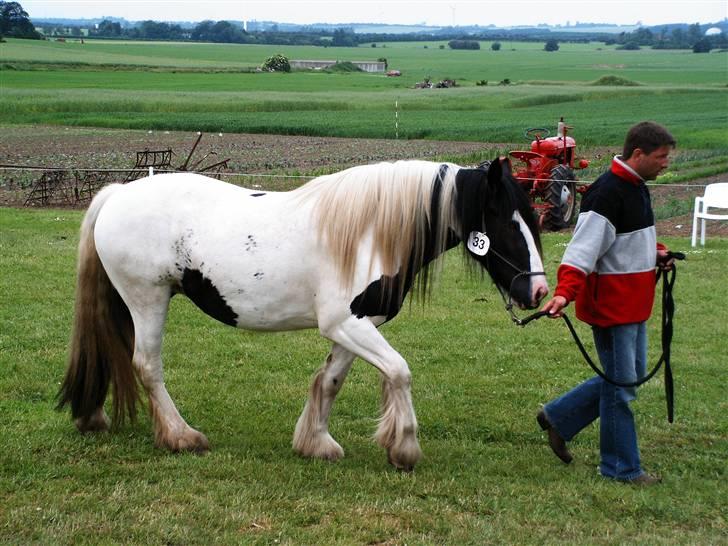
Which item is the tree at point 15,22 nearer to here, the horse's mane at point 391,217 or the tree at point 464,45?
the tree at point 464,45

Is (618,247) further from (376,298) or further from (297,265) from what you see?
(297,265)

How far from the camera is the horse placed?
17.7 feet

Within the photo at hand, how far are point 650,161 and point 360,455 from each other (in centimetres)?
247

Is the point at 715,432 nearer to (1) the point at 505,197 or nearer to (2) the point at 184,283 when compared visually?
(1) the point at 505,197

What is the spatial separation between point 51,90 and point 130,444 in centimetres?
5344

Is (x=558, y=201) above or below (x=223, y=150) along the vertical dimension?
above

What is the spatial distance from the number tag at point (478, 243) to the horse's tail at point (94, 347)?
93.0 inches

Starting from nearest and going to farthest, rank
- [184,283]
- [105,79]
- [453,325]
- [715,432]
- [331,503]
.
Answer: [331,503] → [184,283] → [715,432] → [453,325] → [105,79]

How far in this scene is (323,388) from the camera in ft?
19.2

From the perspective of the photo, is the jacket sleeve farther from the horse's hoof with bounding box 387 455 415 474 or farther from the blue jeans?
the horse's hoof with bounding box 387 455 415 474

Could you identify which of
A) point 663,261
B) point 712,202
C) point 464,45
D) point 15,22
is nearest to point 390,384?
point 663,261

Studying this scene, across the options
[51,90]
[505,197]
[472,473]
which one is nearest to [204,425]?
[472,473]

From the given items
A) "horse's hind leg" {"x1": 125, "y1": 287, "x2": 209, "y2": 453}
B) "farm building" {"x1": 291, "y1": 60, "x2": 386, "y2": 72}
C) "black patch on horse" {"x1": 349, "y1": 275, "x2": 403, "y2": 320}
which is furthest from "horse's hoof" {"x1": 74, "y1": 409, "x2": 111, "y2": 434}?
"farm building" {"x1": 291, "y1": 60, "x2": 386, "y2": 72}

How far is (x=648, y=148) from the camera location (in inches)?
202
